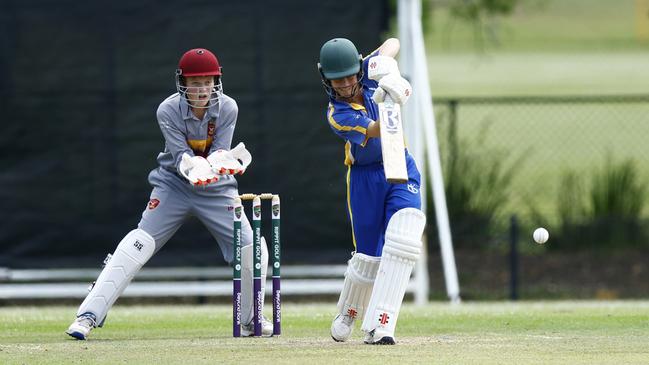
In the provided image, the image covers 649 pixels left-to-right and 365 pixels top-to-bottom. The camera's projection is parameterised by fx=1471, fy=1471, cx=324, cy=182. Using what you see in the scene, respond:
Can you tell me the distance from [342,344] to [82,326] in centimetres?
149

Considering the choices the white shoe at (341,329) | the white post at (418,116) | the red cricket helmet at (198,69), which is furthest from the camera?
the white post at (418,116)

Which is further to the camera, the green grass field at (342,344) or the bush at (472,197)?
the bush at (472,197)

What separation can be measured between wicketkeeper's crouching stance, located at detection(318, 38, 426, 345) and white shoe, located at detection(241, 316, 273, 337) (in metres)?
0.47

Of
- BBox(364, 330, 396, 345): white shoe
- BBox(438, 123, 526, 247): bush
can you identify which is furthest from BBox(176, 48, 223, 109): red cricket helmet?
BBox(438, 123, 526, 247): bush

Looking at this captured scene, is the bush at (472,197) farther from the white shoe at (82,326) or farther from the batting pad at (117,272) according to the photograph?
the white shoe at (82,326)

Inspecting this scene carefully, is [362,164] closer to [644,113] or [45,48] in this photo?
[45,48]

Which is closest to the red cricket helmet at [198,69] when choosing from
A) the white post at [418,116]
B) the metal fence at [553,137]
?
the white post at [418,116]

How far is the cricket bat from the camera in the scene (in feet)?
25.0

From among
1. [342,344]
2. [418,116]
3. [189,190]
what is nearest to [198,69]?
[189,190]

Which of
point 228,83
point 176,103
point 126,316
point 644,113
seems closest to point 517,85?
point 644,113

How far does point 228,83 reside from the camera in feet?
40.7

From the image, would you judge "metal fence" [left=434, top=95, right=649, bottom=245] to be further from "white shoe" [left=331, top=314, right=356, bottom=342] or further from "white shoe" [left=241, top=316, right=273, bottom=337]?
"white shoe" [left=331, top=314, right=356, bottom=342]

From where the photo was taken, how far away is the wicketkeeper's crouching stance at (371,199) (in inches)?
307

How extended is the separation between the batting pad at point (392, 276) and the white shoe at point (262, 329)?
2.79 feet
